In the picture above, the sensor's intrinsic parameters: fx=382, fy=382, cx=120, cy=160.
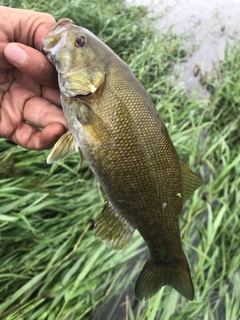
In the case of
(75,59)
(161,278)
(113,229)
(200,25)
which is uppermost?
(75,59)

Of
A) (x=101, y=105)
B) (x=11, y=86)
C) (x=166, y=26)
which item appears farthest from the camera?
(x=166, y=26)

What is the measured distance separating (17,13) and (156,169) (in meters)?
1.04

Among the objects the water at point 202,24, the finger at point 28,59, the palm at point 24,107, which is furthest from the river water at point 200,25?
the finger at point 28,59

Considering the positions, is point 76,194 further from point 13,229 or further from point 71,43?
point 71,43

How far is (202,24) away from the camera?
220 inches

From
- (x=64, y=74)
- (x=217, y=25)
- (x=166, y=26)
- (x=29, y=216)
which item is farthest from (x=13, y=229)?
(x=217, y=25)

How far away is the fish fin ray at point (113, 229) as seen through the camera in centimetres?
157

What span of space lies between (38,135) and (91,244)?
3.27 feet

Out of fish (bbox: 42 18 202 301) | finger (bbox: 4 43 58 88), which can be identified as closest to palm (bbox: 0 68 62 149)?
finger (bbox: 4 43 58 88)

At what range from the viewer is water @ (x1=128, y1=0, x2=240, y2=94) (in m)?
4.96

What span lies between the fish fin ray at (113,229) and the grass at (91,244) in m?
0.79

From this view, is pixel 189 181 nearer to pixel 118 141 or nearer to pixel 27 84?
pixel 118 141

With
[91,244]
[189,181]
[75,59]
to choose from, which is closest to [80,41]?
[75,59]

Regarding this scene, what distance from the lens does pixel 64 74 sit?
1535 millimetres
